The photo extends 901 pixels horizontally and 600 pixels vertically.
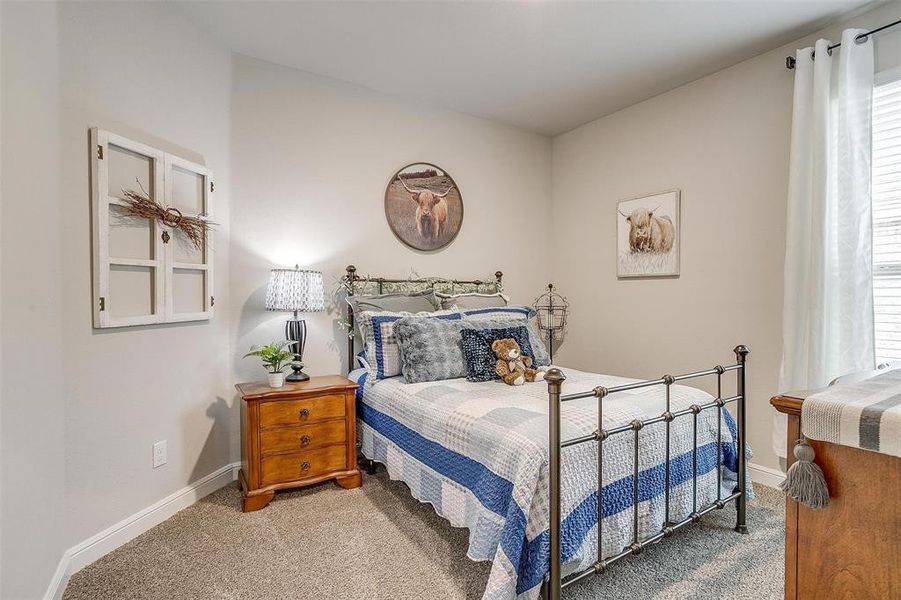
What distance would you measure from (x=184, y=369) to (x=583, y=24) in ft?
9.79

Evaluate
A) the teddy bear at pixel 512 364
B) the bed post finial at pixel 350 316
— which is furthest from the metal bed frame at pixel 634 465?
the bed post finial at pixel 350 316

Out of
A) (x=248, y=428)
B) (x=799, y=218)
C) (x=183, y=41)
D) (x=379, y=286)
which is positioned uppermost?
(x=183, y=41)

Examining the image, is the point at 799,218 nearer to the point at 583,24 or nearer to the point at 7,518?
the point at 583,24

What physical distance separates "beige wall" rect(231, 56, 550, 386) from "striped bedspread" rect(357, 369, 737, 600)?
1.18 m

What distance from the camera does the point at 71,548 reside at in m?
1.84

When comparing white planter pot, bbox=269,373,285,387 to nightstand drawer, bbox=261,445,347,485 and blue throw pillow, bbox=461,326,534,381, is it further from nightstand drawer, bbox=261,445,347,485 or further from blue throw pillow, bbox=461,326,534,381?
blue throw pillow, bbox=461,326,534,381

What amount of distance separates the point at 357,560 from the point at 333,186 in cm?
238

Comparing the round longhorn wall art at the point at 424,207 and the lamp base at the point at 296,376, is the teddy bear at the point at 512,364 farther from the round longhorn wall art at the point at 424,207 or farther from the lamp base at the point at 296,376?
the round longhorn wall art at the point at 424,207

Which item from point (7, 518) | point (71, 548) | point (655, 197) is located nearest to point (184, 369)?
point (71, 548)

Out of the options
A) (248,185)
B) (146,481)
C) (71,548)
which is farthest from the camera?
(248,185)

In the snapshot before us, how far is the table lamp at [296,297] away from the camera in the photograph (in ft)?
8.73

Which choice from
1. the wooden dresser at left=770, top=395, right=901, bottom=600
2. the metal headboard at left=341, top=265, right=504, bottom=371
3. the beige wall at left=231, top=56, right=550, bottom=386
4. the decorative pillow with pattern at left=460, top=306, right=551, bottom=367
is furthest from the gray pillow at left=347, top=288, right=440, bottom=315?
the wooden dresser at left=770, top=395, right=901, bottom=600

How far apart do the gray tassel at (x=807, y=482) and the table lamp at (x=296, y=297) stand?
2.45 meters

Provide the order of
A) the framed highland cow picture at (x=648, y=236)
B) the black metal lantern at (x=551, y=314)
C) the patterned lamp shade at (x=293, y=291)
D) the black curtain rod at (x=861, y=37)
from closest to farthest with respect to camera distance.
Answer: the black curtain rod at (x=861, y=37), the patterned lamp shade at (x=293, y=291), the framed highland cow picture at (x=648, y=236), the black metal lantern at (x=551, y=314)
